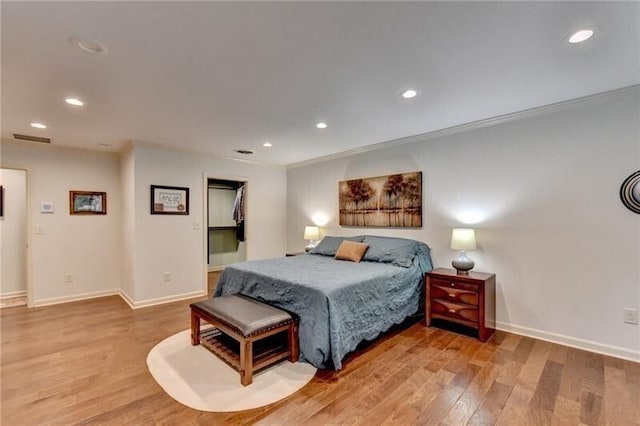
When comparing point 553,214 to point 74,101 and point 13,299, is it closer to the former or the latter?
point 74,101

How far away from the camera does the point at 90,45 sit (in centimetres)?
184

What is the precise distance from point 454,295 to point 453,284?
0.38ft

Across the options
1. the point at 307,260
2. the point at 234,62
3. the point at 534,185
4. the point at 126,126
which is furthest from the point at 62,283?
the point at 534,185

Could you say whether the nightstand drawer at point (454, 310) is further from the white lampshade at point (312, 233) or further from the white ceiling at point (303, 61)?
the white lampshade at point (312, 233)

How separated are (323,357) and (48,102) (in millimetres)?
3319

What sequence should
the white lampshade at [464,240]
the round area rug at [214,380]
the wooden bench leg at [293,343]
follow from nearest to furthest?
the round area rug at [214,380] → the wooden bench leg at [293,343] → the white lampshade at [464,240]

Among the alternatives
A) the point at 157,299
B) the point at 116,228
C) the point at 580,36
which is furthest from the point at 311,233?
the point at 580,36

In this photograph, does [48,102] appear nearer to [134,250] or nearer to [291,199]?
[134,250]

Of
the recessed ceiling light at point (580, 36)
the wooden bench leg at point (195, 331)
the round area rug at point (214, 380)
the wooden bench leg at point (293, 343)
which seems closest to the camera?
the recessed ceiling light at point (580, 36)

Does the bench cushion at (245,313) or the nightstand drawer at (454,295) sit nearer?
the bench cushion at (245,313)

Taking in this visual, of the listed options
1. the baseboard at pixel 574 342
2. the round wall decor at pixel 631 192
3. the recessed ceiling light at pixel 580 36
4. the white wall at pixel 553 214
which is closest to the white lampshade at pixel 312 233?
the white wall at pixel 553 214

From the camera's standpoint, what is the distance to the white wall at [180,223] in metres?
4.30

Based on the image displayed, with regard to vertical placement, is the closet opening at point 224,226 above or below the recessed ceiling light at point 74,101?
below

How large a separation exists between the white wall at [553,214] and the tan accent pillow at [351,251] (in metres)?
0.88
